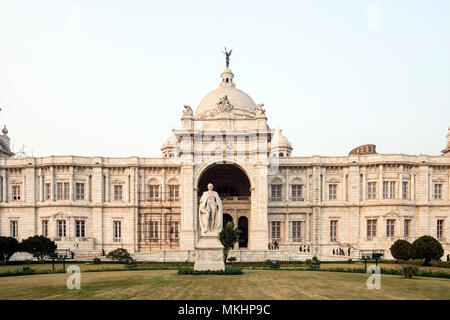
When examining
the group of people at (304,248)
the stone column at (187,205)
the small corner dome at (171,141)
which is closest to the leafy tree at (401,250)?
the group of people at (304,248)

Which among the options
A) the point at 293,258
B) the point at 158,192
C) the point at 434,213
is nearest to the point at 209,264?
the point at 293,258

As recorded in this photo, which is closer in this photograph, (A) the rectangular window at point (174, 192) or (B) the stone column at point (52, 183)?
(B) the stone column at point (52, 183)

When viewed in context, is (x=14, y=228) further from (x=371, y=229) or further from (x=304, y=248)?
(x=371, y=229)

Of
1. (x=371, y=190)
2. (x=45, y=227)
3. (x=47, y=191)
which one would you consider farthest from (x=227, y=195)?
(x=45, y=227)

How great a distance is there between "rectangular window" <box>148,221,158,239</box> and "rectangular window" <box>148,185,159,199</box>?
3214 mm

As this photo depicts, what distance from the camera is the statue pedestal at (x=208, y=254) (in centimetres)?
2305

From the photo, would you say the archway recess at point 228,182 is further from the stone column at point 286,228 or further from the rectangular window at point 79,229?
the rectangular window at point 79,229

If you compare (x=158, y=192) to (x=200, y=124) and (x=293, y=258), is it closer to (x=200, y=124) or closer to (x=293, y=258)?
(x=200, y=124)

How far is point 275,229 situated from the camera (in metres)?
51.9

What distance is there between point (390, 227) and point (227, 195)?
1968 cm

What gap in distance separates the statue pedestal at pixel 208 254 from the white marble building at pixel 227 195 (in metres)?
22.5

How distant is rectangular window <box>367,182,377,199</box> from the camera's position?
49.6 meters

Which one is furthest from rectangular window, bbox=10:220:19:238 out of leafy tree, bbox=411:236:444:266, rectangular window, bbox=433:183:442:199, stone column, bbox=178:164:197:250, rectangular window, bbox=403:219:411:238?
rectangular window, bbox=433:183:442:199

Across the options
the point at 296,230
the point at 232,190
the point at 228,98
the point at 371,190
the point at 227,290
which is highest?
the point at 228,98
